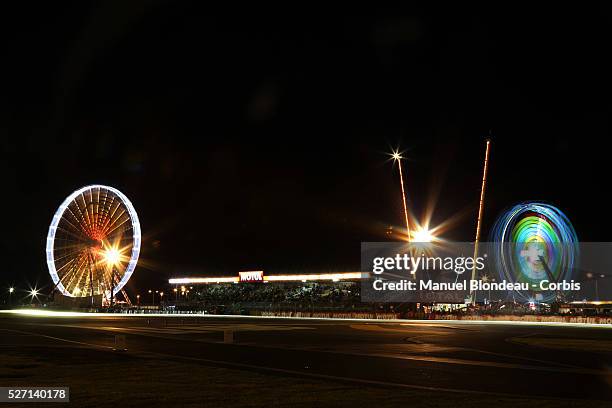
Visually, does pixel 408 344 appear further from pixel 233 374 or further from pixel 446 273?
pixel 446 273

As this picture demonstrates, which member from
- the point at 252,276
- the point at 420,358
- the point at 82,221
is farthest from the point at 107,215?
the point at 420,358

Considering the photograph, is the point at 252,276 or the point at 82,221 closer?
the point at 82,221

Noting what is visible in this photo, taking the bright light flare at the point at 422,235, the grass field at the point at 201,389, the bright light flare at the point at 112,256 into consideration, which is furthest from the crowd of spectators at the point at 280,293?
the grass field at the point at 201,389

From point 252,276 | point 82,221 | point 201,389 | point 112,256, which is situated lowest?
point 201,389

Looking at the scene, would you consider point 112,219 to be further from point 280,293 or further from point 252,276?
point 280,293

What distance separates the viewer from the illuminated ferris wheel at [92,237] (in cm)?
8662

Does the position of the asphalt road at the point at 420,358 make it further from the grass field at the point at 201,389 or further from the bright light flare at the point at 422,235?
the bright light flare at the point at 422,235

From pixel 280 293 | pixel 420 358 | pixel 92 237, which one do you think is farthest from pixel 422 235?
pixel 420 358

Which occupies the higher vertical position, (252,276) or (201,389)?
(252,276)

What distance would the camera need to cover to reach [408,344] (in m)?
31.0

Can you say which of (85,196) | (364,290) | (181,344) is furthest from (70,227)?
(181,344)

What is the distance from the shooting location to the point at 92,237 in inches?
3415

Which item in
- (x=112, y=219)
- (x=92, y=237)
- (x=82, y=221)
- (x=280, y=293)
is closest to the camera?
(x=92, y=237)

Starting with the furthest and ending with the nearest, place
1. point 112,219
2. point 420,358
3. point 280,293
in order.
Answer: point 280,293
point 112,219
point 420,358
